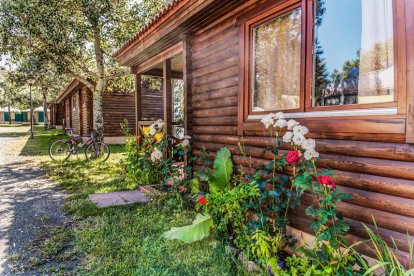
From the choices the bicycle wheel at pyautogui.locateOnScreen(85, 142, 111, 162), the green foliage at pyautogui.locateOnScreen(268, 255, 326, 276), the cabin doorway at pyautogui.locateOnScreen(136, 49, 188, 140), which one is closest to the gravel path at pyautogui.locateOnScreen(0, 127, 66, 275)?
the bicycle wheel at pyautogui.locateOnScreen(85, 142, 111, 162)

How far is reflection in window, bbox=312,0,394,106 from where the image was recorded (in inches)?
85.4

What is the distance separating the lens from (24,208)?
15.2 ft

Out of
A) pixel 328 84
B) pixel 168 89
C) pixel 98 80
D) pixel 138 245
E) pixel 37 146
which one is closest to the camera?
pixel 328 84

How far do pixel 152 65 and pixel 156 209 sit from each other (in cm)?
348

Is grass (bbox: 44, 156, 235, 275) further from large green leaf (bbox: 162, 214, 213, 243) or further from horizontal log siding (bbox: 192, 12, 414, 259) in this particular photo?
horizontal log siding (bbox: 192, 12, 414, 259)

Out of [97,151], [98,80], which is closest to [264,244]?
[97,151]

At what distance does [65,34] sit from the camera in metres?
8.84

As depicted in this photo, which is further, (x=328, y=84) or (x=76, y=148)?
(x=76, y=148)

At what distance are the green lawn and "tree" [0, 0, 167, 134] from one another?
5.98m

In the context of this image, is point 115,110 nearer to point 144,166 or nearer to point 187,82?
point 144,166

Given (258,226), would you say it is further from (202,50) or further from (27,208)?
(27,208)

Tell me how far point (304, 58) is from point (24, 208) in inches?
188

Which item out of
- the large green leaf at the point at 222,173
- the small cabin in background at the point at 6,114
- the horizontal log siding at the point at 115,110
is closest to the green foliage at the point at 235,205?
the large green leaf at the point at 222,173

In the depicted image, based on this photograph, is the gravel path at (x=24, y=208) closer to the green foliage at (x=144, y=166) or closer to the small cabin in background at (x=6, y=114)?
the green foliage at (x=144, y=166)
